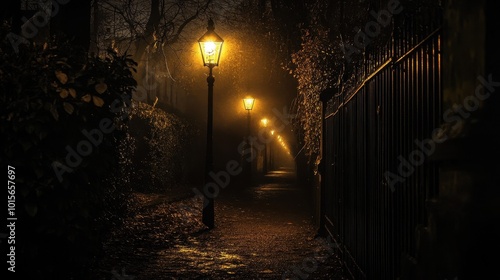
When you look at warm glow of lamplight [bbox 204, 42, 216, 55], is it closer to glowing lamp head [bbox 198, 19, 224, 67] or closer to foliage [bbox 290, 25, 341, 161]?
glowing lamp head [bbox 198, 19, 224, 67]

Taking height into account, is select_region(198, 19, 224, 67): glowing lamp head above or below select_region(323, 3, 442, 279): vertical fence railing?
above

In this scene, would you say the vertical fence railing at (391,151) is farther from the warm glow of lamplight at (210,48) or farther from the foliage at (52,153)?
the warm glow of lamplight at (210,48)

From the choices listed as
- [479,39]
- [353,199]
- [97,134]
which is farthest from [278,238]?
[479,39]

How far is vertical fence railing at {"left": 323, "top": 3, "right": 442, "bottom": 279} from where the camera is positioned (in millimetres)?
3490

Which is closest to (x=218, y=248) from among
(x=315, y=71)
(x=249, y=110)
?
(x=315, y=71)

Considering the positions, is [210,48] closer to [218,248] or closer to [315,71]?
[315,71]

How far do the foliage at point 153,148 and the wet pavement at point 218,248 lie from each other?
3785 millimetres

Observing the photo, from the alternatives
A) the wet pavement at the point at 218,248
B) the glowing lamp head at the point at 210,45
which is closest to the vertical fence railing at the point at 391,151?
the wet pavement at the point at 218,248

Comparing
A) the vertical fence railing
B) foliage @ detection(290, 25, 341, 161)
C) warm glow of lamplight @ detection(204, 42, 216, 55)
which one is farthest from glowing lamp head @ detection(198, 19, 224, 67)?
the vertical fence railing

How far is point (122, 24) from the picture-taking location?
2216cm

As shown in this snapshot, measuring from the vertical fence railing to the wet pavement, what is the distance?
107 cm

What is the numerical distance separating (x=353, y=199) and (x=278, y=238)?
4.02 metres

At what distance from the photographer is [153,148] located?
19203mm

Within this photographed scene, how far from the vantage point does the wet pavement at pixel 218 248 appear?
23.9 feet
